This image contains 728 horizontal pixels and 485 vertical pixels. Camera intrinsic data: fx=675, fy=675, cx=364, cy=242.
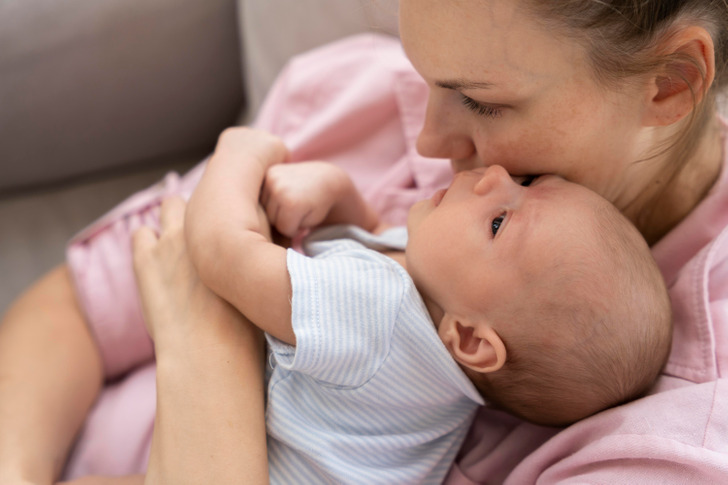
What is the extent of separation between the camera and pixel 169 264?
99cm

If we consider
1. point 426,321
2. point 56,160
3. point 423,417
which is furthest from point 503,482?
point 56,160

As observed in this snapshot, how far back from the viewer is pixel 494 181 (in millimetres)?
833

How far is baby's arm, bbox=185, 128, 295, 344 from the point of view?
82 centimetres

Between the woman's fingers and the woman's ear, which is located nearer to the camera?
the woman's ear

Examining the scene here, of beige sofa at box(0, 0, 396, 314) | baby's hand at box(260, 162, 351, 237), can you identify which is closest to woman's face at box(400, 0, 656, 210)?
baby's hand at box(260, 162, 351, 237)

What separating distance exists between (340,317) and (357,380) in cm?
8

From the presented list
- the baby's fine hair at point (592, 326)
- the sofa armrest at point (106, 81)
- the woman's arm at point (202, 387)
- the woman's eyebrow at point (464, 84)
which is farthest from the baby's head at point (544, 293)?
the sofa armrest at point (106, 81)

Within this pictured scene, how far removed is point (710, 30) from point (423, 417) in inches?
23.1

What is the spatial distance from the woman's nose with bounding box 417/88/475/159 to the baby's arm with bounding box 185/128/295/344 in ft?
0.79

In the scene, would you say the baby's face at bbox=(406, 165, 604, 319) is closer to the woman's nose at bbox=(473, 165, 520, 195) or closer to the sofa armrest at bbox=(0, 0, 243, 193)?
the woman's nose at bbox=(473, 165, 520, 195)

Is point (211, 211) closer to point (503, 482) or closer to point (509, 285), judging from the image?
point (509, 285)

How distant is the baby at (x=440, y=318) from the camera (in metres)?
0.78

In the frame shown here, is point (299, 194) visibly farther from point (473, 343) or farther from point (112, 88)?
point (112, 88)

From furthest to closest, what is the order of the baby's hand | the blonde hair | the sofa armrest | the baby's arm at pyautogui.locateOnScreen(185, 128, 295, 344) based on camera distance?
the sofa armrest
the baby's hand
the baby's arm at pyautogui.locateOnScreen(185, 128, 295, 344)
the blonde hair
